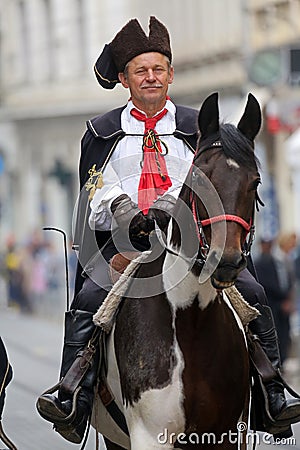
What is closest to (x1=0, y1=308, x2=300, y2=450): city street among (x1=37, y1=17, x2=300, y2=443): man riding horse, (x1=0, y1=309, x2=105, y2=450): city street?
(x1=0, y1=309, x2=105, y2=450): city street

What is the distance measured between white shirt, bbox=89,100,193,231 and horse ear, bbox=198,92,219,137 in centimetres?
72

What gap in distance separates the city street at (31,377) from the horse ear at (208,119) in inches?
103

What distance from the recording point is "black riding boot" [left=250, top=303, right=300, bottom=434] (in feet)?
23.7

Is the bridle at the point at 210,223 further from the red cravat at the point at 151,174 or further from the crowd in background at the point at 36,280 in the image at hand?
the crowd in background at the point at 36,280

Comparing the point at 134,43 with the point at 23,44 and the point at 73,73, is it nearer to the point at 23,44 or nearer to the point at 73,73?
the point at 73,73

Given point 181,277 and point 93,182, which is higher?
point 93,182

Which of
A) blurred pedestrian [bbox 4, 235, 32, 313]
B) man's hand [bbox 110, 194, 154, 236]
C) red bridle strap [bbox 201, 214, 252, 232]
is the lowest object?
→ blurred pedestrian [bbox 4, 235, 32, 313]

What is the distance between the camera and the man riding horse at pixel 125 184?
7.17m

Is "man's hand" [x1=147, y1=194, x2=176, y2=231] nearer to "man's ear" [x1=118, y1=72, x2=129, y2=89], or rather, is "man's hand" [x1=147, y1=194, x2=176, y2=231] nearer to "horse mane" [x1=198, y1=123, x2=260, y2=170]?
"horse mane" [x1=198, y1=123, x2=260, y2=170]

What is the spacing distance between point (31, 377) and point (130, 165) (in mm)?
10455

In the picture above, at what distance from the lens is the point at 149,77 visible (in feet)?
24.3

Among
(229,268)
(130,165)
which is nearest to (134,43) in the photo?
(130,165)

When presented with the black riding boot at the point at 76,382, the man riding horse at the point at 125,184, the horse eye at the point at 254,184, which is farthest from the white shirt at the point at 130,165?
the horse eye at the point at 254,184

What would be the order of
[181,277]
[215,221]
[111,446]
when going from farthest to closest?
1. [111,446]
2. [181,277]
3. [215,221]
